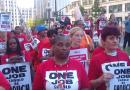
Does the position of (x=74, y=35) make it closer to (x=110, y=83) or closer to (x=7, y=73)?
(x=7, y=73)

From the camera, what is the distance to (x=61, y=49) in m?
4.66

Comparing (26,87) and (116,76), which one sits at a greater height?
(116,76)

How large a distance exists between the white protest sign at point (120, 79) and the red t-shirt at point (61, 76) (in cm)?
48

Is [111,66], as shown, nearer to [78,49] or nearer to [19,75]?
[19,75]

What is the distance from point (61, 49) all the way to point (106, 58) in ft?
2.39

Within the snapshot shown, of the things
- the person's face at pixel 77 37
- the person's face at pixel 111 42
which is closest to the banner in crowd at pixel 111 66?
the person's face at pixel 111 42

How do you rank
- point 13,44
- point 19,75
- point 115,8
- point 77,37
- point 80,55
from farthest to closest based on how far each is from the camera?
point 115,8 < point 13,44 < point 77,37 < point 80,55 < point 19,75

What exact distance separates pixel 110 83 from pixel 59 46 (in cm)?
83

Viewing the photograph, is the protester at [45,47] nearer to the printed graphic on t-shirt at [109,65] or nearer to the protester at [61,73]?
the printed graphic on t-shirt at [109,65]

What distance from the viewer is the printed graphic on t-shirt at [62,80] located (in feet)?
15.2

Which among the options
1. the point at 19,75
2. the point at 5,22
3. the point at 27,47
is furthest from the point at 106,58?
the point at 27,47

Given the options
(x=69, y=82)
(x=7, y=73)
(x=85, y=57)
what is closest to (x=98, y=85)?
(x=69, y=82)

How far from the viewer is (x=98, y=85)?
199 inches

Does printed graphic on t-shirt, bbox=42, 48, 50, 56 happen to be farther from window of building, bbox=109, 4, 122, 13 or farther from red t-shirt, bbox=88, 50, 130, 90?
window of building, bbox=109, 4, 122, 13
